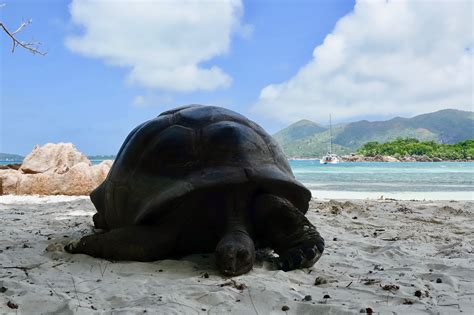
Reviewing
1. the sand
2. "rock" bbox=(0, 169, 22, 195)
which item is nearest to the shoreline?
the sand

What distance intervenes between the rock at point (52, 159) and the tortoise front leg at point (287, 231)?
10.4m

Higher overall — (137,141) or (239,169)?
(137,141)

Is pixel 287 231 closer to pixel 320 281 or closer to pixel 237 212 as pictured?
pixel 237 212

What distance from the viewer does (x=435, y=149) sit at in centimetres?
7369

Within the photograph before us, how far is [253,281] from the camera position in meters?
2.67

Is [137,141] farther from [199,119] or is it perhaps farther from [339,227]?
[339,227]

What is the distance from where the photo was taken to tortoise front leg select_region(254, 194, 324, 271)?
3096 millimetres

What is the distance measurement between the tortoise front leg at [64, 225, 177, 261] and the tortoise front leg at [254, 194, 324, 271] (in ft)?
2.30

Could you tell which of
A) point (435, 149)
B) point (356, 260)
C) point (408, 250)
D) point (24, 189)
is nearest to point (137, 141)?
point (356, 260)

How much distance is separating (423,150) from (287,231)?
254 feet

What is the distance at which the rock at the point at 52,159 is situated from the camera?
12.5 meters

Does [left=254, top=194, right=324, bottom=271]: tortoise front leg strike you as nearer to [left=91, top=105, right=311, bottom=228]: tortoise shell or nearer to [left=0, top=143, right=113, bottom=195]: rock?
[left=91, top=105, right=311, bottom=228]: tortoise shell

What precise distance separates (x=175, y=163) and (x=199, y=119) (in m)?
0.47

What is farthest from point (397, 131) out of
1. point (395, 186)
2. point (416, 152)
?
point (395, 186)
